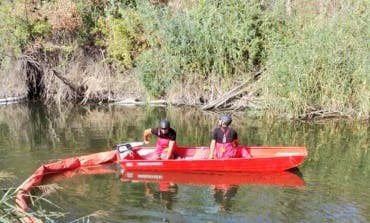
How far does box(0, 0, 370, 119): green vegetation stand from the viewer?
1719 centimetres

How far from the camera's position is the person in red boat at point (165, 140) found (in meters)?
12.4

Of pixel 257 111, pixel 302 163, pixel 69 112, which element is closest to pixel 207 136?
pixel 257 111

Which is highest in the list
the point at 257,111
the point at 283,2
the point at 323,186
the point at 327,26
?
the point at 283,2

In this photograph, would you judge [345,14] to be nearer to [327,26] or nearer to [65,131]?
[327,26]

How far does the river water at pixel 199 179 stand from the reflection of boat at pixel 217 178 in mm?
60

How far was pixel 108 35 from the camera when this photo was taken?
2317cm

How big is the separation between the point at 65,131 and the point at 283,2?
29.8 ft

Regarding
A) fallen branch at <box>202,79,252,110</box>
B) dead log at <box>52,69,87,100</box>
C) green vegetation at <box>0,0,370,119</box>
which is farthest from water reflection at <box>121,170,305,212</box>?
dead log at <box>52,69,87,100</box>

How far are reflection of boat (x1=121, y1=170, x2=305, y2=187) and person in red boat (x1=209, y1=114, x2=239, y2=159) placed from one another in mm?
404

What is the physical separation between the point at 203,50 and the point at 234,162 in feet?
28.4

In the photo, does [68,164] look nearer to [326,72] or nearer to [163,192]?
[163,192]

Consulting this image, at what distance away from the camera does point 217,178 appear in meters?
11.8

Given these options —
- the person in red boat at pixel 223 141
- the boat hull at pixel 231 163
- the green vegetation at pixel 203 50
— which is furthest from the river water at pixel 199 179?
the green vegetation at pixel 203 50

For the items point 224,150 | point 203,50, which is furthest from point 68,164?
point 203,50
